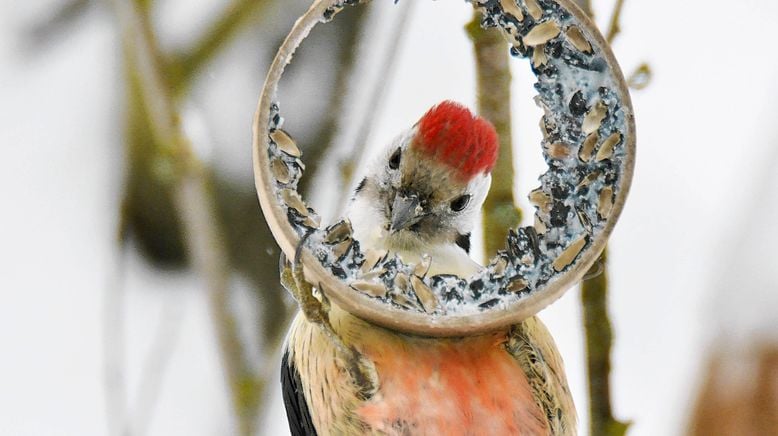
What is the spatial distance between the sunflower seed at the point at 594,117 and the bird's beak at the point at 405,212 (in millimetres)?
517

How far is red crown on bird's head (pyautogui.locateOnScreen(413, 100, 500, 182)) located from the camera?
2709 millimetres

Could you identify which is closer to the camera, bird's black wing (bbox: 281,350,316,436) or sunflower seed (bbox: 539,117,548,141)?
sunflower seed (bbox: 539,117,548,141)

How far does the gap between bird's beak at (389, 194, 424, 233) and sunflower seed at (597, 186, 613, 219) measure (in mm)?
551

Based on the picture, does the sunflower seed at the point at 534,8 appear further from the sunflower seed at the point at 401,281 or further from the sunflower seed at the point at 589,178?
the sunflower seed at the point at 401,281

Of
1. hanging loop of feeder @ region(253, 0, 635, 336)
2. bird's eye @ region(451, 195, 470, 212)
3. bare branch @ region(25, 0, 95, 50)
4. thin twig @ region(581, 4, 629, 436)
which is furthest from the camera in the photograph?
bare branch @ region(25, 0, 95, 50)

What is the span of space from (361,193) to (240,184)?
4.22ft

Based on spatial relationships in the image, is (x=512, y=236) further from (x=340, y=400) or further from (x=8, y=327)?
(x=8, y=327)

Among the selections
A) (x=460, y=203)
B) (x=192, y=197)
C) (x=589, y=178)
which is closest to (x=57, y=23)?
(x=192, y=197)

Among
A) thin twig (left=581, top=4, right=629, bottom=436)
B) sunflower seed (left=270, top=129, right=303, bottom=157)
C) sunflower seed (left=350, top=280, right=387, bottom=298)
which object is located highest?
sunflower seed (left=270, top=129, right=303, bottom=157)

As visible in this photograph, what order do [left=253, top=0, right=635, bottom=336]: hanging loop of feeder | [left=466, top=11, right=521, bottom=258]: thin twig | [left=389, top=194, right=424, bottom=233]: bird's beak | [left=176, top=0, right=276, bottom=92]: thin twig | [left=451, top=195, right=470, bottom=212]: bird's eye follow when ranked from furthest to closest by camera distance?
[left=176, top=0, right=276, bottom=92]: thin twig → [left=466, top=11, right=521, bottom=258]: thin twig → [left=451, top=195, right=470, bottom=212]: bird's eye → [left=389, top=194, right=424, bottom=233]: bird's beak → [left=253, top=0, right=635, bottom=336]: hanging loop of feeder

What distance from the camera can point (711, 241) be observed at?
5.09 metres

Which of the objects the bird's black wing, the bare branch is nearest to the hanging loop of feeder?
the bird's black wing

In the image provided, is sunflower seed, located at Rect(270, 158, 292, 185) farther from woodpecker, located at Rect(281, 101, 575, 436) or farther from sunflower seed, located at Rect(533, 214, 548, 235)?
sunflower seed, located at Rect(533, 214, 548, 235)

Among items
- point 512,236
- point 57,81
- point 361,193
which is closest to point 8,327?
point 57,81
